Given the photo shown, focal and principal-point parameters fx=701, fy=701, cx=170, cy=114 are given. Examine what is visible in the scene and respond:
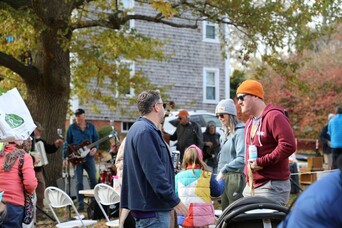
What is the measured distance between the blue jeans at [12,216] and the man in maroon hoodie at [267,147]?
249 centimetres

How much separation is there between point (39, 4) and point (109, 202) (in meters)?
5.81

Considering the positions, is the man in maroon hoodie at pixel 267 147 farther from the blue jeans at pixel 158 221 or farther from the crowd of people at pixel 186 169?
the blue jeans at pixel 158 221

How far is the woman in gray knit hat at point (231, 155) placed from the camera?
327 inches

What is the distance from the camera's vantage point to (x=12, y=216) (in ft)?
24.5

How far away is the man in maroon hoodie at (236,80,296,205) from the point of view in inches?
255

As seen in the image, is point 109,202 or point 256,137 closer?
point 256,137

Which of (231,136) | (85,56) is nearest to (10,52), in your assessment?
(85,56)

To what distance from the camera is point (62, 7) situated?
50.4 feet

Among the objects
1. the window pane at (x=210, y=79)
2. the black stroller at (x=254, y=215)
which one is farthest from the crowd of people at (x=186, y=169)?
the window pane at (x=210, y=79)

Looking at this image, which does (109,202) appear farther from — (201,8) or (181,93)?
(181,93)

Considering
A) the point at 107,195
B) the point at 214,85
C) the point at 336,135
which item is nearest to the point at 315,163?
the point at 336,135

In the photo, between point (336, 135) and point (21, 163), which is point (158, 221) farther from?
point (336, 135)

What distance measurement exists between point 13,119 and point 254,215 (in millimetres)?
2626

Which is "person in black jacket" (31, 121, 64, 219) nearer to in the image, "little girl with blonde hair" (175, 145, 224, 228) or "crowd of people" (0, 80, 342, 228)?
"crowd of people" (0, 80, 342, 228)
